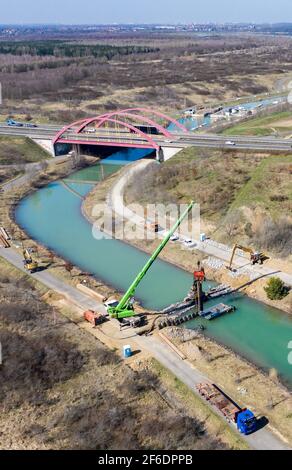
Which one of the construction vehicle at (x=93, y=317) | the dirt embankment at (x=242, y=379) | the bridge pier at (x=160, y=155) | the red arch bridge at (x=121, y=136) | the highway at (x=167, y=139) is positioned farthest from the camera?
the red arch bridge at (x=121, y=136)

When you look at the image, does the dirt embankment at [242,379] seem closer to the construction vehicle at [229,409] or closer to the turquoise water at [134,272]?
the construction vehicle at [229,409]

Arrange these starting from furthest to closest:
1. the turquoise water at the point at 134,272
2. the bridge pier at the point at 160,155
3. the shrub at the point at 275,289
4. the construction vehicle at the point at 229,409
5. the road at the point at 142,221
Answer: the bridge pier at the point at 160,155, the road at the point at 142,221, the shrub at the point at 275,289, the turquoise water at the point at 134,272, the construction vehicle at the point at 229,409

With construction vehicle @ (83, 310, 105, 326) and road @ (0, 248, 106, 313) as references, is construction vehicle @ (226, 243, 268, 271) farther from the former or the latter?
construction vehicle @ (83, 310, 105, 326)

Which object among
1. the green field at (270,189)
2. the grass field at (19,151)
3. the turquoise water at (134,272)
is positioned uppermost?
the green field at (270,189)

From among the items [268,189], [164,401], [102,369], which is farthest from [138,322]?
[268,189]

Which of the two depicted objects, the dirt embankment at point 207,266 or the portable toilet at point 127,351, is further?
the dirt embankment at point 207,266

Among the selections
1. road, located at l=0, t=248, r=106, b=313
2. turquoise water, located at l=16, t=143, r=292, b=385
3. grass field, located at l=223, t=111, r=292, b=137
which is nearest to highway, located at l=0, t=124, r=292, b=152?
grass field, located at l=223, t=111, r=292, b=137

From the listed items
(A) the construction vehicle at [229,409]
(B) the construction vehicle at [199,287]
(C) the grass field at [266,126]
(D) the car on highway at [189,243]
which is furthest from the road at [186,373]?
(C) the grass field at [266,126]
